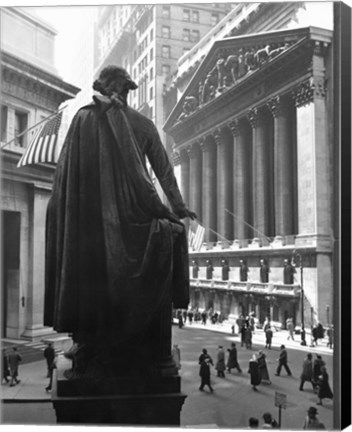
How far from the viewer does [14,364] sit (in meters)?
10.0

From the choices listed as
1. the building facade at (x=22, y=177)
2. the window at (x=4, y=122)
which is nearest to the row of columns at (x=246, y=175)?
the building facade at (x=22, y=177)

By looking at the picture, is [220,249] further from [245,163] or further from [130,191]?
[130,191]

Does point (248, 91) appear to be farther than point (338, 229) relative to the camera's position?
Yes

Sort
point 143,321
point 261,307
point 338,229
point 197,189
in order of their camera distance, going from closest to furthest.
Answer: point 143,321, point 338,229, point 261,307, point 197,189

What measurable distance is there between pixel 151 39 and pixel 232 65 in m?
2.13

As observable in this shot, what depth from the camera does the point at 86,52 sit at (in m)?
11.0

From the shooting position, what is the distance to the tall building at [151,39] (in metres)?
10.4

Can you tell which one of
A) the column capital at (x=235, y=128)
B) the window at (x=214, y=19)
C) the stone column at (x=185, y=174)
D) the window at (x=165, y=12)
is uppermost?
the window at (x=165, y=12)

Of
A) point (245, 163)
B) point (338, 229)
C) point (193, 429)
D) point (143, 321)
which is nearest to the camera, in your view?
point (143, 321)

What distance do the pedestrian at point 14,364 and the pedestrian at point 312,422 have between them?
570 cm

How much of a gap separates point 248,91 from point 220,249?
13.3ft

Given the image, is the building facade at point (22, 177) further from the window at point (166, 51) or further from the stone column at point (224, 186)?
the stone column at point (224, 186)

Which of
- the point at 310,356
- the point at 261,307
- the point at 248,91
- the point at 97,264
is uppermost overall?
the point at 248,91

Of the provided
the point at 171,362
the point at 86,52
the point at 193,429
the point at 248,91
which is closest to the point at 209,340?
the point at 193,429
